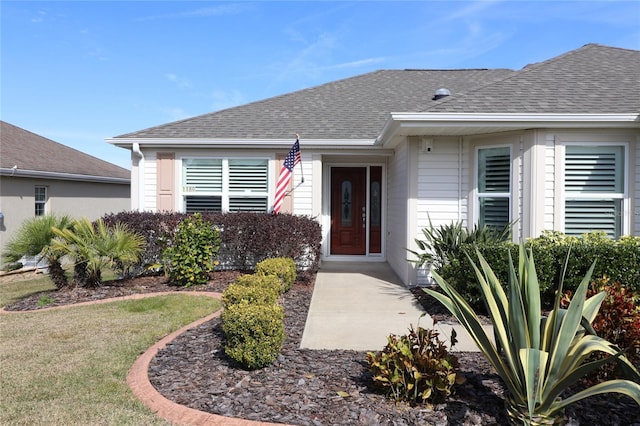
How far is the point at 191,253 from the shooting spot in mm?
7441

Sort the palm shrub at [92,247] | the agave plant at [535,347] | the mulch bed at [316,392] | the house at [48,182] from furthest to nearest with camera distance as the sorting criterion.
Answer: the house at [48,182]
the palm shrub at [92,247]
the mulch bed at [316,392]
the agave plant at [535,347]

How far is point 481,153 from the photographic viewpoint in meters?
7.32

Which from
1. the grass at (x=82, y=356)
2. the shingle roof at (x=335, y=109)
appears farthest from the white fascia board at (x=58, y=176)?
the grass at (x=82, y=356)

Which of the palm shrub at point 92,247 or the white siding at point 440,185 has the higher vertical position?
the white siding at point 440,185

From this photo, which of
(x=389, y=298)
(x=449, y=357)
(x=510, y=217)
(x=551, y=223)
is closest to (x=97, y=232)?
(x=389, y=298)

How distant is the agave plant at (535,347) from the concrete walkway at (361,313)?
114 centimetres

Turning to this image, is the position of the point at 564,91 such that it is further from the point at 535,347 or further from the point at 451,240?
the point at 535,347

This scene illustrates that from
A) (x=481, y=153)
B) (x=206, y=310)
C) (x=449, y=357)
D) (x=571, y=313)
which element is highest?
(x=481, y=153)

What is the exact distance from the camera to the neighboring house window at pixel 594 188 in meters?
6.55

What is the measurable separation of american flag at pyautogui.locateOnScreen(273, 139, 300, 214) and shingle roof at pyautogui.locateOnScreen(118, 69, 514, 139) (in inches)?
27.3

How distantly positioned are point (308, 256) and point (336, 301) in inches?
78.7

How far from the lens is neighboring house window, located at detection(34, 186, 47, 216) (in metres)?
13.4

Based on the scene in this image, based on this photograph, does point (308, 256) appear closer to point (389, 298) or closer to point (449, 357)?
point (389, 298)

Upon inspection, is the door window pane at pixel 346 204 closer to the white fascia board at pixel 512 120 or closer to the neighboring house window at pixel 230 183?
the neighboring house window at pixel 230 183
